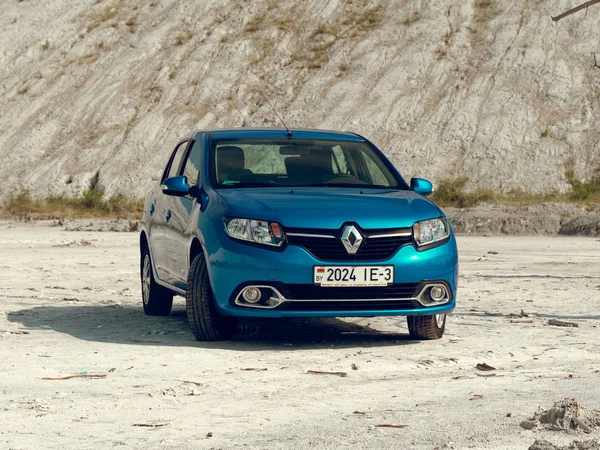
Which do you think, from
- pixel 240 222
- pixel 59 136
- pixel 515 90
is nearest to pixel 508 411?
pixel 240 222

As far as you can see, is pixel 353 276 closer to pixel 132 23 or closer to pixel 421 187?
pixel 421 187

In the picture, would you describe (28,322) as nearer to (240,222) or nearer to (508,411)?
(240,222)

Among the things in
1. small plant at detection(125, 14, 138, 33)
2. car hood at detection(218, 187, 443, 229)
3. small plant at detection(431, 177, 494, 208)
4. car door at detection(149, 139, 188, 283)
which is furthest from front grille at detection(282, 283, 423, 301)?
small plant at detection(125, 14, 138, 33)

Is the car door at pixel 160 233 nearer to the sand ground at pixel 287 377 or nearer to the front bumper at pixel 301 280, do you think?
the sand ground at pixel 287 377

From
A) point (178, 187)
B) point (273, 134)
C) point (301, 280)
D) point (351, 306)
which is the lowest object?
point (351, 306)

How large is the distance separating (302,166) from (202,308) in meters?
1.62

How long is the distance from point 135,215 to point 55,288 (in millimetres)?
25058

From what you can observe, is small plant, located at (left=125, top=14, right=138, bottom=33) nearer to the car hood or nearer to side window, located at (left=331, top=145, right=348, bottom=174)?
side window, located at (left=331, top=145, right=348, bottom=174)

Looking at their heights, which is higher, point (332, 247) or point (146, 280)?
point (332, 247)

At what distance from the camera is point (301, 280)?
8.66 m

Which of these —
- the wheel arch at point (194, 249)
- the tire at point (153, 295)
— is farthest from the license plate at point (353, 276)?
the tire at point (153, 295)

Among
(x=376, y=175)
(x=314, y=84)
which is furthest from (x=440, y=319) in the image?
(x=314, y=84)

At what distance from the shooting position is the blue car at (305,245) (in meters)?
8.70

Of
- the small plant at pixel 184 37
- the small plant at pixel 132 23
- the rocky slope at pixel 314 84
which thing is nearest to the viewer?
the rocky slope at pixel 314 84
